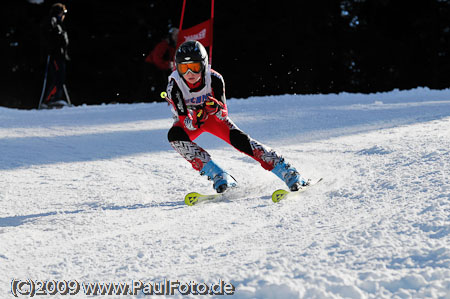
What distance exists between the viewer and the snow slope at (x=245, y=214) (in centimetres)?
220

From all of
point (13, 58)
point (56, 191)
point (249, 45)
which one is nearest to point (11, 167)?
point (56, 191)

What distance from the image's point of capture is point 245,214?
3.21 metres

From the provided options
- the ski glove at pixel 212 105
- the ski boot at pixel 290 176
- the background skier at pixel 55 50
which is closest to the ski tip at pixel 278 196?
the ski boot at pixel 290 176

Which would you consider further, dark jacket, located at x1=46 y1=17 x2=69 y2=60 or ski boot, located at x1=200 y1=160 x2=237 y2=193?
dark jacket, located at x1=46 y1=17 x2=69 y2=60

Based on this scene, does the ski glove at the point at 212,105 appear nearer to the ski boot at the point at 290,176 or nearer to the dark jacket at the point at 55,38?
the ski boot at the point at 290,176

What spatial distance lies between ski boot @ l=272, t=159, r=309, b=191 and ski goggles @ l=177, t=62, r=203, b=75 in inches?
33.8

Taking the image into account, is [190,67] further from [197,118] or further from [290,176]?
[290,176]

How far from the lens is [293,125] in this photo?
258 inches

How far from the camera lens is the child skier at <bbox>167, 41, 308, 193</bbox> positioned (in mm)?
3793

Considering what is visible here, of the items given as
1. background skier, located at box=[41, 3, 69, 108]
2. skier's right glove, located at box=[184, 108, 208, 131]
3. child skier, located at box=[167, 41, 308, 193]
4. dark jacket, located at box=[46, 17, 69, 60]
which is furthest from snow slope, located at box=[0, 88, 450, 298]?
dark jacket, located at box=[46, 17, 69, 60]

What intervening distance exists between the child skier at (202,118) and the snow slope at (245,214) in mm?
216

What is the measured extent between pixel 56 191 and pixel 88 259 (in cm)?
154

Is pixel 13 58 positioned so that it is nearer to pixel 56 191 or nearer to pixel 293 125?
pixel 293 125

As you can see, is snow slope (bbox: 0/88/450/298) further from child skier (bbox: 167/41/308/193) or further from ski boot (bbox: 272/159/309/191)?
child skier (bbox: 167/41/308/193)
